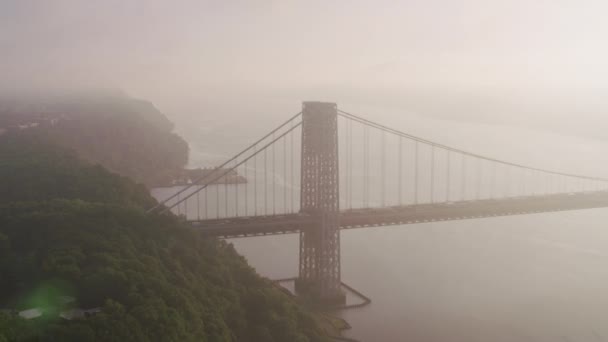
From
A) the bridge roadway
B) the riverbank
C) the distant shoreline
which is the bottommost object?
the riverbank

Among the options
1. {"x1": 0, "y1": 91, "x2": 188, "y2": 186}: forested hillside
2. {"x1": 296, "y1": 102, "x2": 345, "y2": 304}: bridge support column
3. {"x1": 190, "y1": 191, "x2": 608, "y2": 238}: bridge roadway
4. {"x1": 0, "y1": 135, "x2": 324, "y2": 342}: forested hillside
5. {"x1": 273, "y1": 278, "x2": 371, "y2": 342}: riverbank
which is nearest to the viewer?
{"x1": 0, "y1": 135, "x2": 324, "y2": 342}: forested hillside

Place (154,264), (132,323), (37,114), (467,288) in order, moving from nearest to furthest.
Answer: (132,323) < (154,264) < (467,288) < (37,114)

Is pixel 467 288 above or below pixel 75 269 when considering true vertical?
below

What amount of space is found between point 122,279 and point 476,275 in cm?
612

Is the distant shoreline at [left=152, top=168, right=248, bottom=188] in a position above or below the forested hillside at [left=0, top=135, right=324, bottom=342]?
below

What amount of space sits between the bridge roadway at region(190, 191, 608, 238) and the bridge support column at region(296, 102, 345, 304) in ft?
0.71

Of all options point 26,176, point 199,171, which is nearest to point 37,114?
point 199,171

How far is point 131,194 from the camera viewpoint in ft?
28.8

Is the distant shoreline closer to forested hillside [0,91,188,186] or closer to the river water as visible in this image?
forested hillside [0,91,188,186]

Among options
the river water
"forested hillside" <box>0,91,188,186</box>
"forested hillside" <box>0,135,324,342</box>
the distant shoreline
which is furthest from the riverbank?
the distant shoreline

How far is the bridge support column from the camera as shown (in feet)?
27.7

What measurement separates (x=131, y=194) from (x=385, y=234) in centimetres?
478

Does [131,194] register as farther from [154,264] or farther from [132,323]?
[132,323]

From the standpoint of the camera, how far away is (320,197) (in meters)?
8.54
